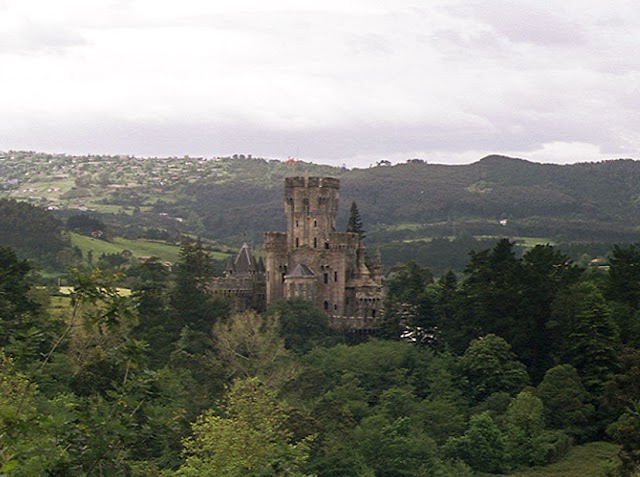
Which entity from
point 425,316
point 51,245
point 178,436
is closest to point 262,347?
point 425,316

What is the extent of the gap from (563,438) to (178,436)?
17.6m

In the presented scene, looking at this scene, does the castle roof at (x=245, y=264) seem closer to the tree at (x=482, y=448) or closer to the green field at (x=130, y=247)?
the tree at (x=482, y=448)

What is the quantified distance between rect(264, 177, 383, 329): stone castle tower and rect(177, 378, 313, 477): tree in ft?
130

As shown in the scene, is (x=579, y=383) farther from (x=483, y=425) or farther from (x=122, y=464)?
(x=122, y=464)

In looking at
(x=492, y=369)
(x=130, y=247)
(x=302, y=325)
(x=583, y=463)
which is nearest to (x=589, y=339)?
(x=492, y=369)

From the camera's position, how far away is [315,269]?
8494 centimetres

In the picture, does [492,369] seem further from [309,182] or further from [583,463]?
[309,182]

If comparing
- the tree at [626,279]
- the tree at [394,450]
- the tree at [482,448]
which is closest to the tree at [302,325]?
the tree at [626,279]

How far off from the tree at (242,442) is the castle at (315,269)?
130ft

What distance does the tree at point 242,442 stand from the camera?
35.8m

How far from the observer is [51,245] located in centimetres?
13262

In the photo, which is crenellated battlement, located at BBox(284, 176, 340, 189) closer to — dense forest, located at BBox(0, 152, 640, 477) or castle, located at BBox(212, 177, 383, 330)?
castle, located at BBox(212, 177, 383, 330)

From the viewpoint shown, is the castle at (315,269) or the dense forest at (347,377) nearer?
the dense forest at (347,377)

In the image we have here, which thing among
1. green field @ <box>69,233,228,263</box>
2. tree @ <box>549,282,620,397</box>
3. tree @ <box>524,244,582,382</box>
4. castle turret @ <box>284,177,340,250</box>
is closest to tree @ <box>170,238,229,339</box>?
castle turret @ <box>284,177,340,250</box>
